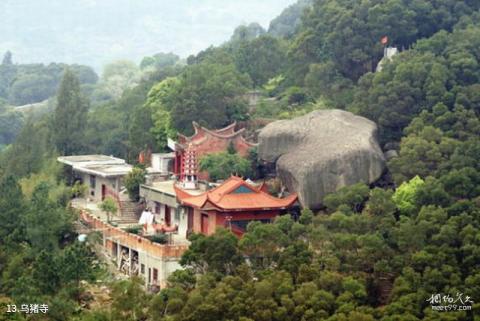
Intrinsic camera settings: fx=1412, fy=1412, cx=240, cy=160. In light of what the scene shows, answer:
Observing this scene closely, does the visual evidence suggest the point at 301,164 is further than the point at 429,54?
No

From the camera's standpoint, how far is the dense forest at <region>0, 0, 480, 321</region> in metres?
29.0

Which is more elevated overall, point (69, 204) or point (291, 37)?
point (291, 37)

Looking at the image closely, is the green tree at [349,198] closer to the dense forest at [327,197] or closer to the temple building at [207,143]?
the dense forest at [327,197]

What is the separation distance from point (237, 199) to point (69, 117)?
1022 cm

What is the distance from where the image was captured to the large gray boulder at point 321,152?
33.8 meters

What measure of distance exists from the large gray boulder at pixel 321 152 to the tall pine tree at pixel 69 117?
7.98 metres

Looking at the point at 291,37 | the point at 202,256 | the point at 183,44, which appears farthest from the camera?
the point at 183,44

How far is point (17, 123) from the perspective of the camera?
70.3 metres

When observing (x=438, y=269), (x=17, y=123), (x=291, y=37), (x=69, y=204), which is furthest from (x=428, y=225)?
(x=17, y=123)

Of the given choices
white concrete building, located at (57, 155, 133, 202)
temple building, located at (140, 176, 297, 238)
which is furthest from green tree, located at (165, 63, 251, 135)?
temple building, located at (140, 176, 297, 238)

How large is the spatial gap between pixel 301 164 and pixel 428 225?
4853mm

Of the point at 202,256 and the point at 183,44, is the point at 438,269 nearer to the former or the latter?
the point at 202,256

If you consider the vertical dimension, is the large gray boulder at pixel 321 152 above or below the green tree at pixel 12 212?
above

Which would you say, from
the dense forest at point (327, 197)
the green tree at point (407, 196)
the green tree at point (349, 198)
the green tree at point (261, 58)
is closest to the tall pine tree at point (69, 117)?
the dense forest at point (327, 197)
